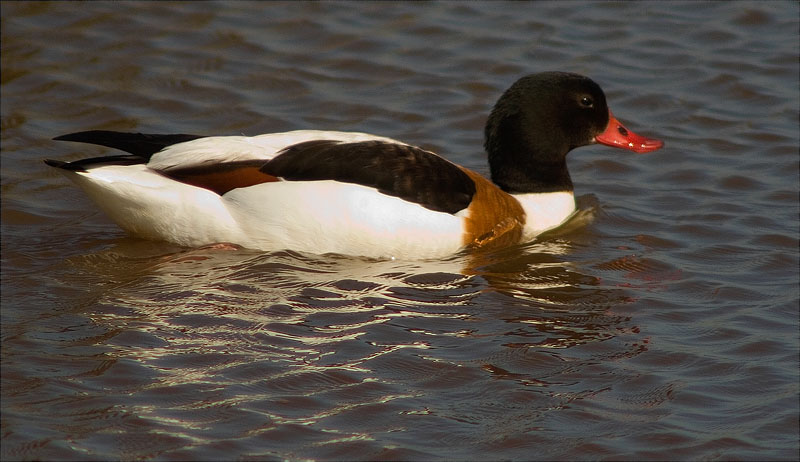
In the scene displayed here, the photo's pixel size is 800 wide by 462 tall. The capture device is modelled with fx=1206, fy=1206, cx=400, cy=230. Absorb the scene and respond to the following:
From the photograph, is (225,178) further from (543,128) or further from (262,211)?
(543,128)

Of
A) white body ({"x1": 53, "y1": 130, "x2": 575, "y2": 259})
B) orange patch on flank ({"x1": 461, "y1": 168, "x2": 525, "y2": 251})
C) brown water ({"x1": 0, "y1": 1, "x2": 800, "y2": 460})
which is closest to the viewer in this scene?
brown water ({"x1": 0, "y1": 1, "x2": 800, "y2": 460})

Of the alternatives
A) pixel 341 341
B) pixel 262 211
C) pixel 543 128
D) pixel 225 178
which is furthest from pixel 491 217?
pixel 341 341

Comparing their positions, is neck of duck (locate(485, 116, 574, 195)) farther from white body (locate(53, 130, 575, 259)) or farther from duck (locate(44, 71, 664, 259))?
white body (locate(53, 130, 575, 259))

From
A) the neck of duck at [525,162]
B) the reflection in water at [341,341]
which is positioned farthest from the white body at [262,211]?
the neck of duck at [525,162]

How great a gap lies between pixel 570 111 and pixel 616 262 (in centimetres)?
113

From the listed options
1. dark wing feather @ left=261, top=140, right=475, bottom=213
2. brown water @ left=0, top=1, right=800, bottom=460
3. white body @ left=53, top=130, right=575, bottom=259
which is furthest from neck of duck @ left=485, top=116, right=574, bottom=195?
white body @ left=53, top=130, right=575, bottom=259

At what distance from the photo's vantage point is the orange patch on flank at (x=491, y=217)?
298 inches

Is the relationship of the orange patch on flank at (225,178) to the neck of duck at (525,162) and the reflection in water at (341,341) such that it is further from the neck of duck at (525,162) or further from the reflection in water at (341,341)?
the neck of duck at (525,162)

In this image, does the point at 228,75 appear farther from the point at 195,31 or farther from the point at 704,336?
the point at 704,336

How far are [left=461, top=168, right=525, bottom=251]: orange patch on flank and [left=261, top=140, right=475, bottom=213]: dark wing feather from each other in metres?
0.16

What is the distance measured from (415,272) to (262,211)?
989 mm

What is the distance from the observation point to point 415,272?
718 centimetres

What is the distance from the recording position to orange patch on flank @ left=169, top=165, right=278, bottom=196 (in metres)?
7.23

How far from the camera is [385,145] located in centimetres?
741
